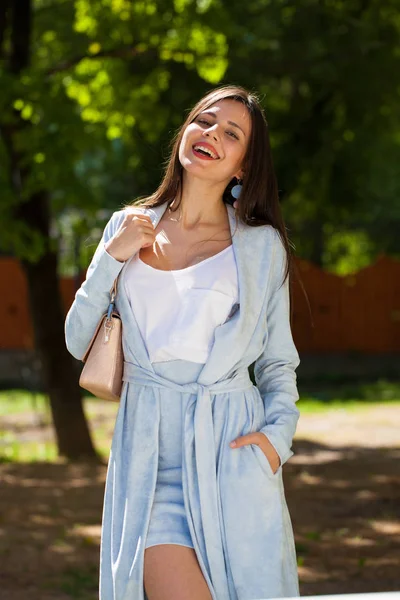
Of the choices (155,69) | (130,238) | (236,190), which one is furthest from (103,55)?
(130,238)

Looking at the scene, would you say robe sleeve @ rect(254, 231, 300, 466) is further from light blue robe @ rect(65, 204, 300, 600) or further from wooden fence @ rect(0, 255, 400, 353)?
wooden fence @ rect(0, 255, 400, 353)

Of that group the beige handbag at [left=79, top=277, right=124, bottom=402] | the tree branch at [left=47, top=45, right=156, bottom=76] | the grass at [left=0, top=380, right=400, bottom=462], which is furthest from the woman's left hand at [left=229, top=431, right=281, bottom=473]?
the grass at [left=0, top=380, right=400, bottom=462]

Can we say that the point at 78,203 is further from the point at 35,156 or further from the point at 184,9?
the point at 184,9

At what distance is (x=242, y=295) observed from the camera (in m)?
3.21

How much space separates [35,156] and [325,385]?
11116mm

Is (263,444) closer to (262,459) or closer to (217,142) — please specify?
(262,459)

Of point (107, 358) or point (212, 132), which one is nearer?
point (107, 358)

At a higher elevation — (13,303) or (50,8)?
(50,8)

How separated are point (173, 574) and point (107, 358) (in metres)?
0.63

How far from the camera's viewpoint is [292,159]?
15.0 m

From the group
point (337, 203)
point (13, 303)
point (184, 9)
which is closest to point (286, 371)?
point (184, 9)

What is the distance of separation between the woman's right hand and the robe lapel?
0.27ft

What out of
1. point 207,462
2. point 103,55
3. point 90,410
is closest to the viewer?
point 207,462

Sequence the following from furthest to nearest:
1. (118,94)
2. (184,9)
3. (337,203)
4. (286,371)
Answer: (337,203) → (118,94) → (184,9) → (286,371)
